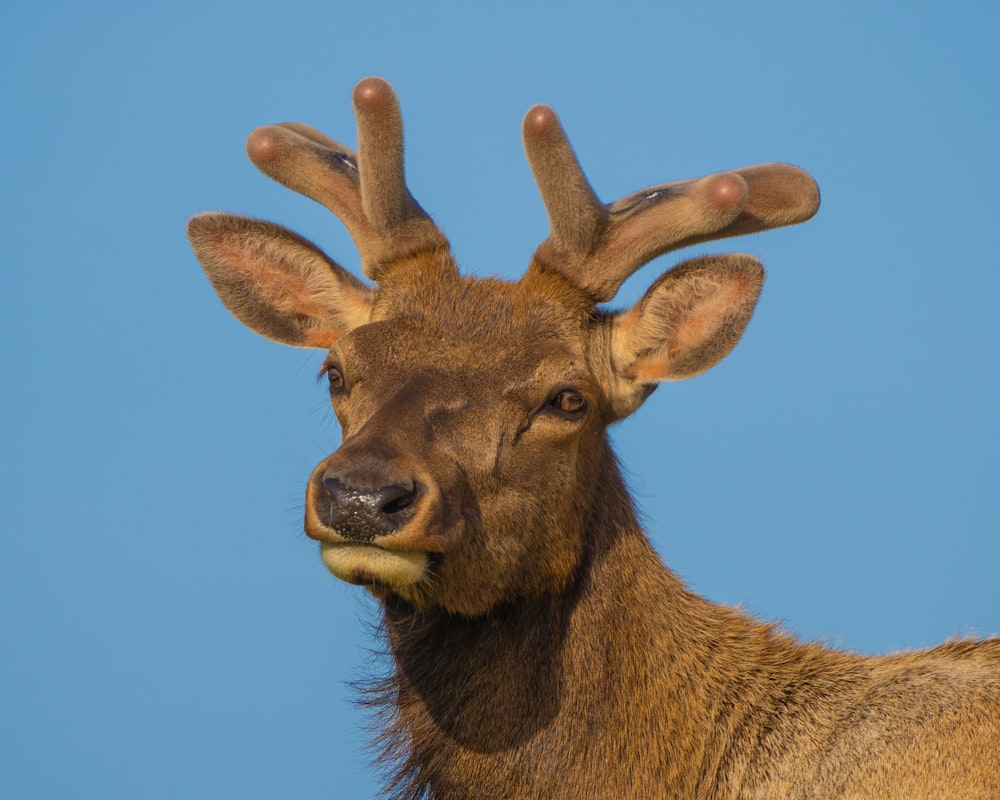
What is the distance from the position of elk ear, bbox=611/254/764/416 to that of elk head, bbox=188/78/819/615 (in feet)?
0.04

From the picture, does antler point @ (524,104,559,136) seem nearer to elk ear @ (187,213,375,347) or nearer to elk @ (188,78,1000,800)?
elk @ (188,78,1000,800)

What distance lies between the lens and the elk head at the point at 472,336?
6918mm

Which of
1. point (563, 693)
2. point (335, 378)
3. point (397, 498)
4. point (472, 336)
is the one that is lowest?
point (563, 693)

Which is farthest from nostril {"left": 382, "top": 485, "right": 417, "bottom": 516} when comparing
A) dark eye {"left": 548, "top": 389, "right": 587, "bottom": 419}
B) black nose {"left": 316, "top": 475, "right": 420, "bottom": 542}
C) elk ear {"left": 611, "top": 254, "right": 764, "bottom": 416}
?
elk ear {"left": 611, "top": 254, "right": 764, "bottom": 416}

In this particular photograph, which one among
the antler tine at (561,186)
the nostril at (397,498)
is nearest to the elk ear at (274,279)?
the antler tine at (561,186)

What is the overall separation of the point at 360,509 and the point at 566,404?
1704mm

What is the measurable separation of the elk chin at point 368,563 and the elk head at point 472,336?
1 centimetres

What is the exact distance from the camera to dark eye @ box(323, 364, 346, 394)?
26.3 ft

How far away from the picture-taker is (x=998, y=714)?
7.71 m

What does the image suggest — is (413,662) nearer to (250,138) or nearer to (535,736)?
(535,736)

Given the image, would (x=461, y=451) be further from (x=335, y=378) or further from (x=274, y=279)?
(x=274, y=279)

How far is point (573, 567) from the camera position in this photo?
25.7 ft

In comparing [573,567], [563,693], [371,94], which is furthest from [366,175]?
[563,693]

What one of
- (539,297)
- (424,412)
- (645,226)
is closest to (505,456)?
(424,412)
